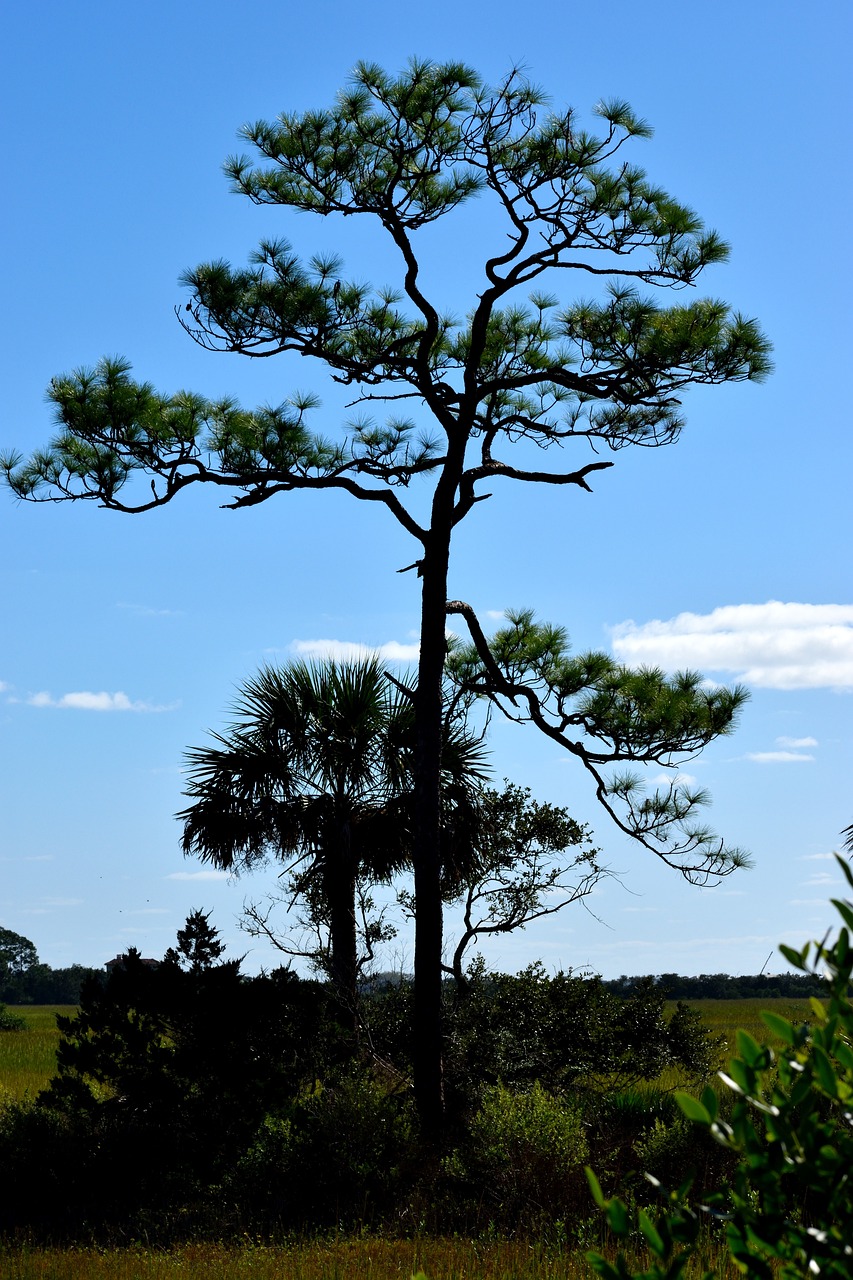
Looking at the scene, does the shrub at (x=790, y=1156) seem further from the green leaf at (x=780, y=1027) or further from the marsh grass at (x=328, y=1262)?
the marsh grass at (x=328, y=1262)

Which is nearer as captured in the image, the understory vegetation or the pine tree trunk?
the understory vegetation

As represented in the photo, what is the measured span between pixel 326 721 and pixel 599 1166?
6.89m

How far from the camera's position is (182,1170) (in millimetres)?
10609

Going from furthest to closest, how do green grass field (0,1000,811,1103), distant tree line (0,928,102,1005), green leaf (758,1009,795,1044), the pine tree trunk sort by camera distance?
distant tree line (0,928,102,1005) < green grass field (0,1000,811,1103) < the pine tree trunk < green leaf (758,1009,795,1044)

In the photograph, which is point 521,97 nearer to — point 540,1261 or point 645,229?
point 645,229

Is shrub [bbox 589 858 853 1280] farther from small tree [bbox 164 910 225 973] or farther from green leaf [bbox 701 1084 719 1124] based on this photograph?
small tree [bbox 164 910 225 973]

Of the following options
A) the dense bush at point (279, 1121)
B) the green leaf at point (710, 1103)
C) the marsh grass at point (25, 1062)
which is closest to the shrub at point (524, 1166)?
the dense bush at point (279, 1121)

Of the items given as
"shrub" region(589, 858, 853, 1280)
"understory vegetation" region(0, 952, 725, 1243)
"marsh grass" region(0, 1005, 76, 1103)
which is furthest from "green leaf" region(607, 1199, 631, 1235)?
"marsh grass" region(0, 1005, 76, 1103)

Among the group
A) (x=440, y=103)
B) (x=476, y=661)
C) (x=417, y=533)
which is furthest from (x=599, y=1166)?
(x=440, y=103)

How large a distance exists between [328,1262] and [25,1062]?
17790 millimetres

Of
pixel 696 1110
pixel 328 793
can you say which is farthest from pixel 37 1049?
pixel 696 1110

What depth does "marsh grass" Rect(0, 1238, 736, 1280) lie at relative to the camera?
727 centimetres

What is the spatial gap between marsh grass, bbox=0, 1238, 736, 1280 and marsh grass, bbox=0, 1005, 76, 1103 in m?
6.11

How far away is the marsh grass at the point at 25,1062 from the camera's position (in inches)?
678
